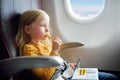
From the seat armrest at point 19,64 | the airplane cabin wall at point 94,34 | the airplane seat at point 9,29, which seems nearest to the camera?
the seat armrest at point 19,64

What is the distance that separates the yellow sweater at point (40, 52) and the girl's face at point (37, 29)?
61 mm

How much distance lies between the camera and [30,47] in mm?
1253

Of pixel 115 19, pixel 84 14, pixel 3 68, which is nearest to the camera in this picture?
pixel 3 68

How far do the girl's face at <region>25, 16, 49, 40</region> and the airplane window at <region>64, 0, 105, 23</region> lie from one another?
1.93 feet

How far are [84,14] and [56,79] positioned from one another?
0.94m

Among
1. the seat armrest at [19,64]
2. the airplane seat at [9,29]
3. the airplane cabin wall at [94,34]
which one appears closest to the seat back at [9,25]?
the airplane seat at [9,29]

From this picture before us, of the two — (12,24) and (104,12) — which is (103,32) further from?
(12,24)

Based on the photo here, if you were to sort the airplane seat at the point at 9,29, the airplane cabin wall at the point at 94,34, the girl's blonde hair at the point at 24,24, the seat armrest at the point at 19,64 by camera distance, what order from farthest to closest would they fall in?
1. the airplane cabin wall at the point at 94,34
2. the girl's blonde hair at the point at 24,24
3. the airplane seat at the point at 9,29
4. the seat armrest at the point at 19,64

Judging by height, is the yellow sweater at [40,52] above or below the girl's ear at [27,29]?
below

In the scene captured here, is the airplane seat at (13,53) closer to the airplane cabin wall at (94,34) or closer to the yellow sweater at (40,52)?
the yellow sweater at (40,52)

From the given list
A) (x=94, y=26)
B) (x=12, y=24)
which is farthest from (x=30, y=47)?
(x=94, y=26)

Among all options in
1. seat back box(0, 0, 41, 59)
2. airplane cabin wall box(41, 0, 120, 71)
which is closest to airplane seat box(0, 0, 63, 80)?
seat back box(0, 0, 41, 59)

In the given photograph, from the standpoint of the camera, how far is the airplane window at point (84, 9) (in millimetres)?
1877

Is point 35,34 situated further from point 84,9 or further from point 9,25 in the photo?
point 84,9
